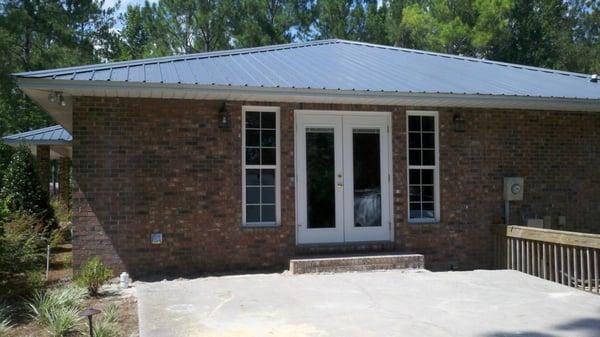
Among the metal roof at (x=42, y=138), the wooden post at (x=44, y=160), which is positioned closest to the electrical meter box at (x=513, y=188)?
the metal roof at (x=42, y=138)

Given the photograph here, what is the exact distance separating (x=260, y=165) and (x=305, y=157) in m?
0.77

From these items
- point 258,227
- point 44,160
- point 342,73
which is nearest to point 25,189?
point 44,160

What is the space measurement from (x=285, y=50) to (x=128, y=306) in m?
6.89

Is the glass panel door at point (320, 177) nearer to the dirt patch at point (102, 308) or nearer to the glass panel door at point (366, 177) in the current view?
the glass panel door at point (366, 177)

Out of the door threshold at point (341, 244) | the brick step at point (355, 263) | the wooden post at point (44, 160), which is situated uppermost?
the wooden post at point (44, 160)

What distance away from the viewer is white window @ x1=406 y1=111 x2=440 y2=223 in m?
9.65

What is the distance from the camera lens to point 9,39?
83.3 feet

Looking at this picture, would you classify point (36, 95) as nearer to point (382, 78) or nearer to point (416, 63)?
point (382, 78)

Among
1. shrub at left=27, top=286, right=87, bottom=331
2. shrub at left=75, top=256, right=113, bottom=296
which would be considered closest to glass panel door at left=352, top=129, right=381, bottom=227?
shrub at left=75, top=256, right=113, bottom=296

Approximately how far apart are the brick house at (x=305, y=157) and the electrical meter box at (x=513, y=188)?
18 cm

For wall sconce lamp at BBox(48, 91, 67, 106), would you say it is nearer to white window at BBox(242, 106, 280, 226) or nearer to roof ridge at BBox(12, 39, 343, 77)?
roof ridge at BBox(12, 39, 343, 77)

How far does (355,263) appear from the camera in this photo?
8484 millimetres

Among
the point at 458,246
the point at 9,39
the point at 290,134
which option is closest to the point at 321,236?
the point at 290,134

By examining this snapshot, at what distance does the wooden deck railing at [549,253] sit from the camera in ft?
25.3
